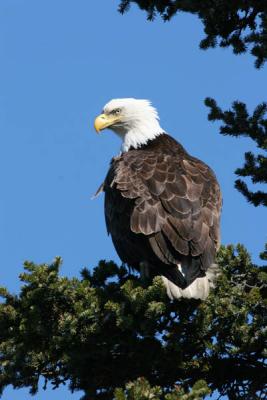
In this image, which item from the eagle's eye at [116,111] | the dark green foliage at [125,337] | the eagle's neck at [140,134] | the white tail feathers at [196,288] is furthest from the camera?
the eagle's eye at [116,111]

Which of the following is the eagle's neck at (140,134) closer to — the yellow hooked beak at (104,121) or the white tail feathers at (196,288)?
the yellow hooked beak at (104,121)

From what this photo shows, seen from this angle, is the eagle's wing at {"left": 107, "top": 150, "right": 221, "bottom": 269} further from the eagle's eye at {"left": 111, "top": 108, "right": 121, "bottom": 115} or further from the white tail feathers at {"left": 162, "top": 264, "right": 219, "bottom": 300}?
Answer: the eagle's eye at {"left": 111, "top": 108, "right": 121, "bottom": 115}

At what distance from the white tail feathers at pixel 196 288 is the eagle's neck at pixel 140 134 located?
7.52ft

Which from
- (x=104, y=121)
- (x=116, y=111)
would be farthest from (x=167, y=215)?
(x=116, y=111)

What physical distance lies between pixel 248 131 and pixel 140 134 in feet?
6.67

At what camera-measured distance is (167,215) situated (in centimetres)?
728

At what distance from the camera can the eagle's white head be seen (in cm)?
904

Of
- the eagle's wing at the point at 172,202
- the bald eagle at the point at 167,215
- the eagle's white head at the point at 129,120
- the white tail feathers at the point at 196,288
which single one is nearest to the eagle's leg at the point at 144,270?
the bald eagle at the point at 167,215

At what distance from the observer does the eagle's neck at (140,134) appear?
8945mm

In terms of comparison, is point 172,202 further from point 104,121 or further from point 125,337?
point 104,121

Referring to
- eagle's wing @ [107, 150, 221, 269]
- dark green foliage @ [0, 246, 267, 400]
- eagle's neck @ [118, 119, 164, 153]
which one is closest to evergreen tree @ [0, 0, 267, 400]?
dark green foliage @ [0, 246, 267, 400]

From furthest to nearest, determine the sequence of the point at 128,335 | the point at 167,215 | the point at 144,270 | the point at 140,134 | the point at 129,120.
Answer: the point at 129,120 < the point at 140,134 < the point at 144,270 < the point at 167,215 < the point at 128,335

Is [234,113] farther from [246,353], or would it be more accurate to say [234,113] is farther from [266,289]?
[246,353]

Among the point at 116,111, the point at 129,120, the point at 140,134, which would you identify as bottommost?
the point at 140,134
